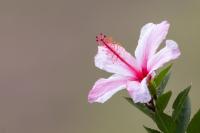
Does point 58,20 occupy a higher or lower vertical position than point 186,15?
higher

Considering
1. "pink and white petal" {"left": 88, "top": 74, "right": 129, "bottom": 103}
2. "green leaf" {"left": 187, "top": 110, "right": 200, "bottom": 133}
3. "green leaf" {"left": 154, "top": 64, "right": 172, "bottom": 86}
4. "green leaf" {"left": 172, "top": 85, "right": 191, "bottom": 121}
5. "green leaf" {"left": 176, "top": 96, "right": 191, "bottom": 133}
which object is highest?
"pink and white petal" {"left": 88, "top": 74, "right": 129, "bottom": 103}

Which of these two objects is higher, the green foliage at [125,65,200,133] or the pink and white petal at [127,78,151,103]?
the pink and white petal at [127,78,151,103]

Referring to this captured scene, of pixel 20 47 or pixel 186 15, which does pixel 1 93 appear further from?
pixel 186 15

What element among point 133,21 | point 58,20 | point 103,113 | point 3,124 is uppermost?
point 58,20

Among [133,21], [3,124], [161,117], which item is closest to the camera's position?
[161,117]

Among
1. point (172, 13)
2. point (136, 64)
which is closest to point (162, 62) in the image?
point (136, 64)

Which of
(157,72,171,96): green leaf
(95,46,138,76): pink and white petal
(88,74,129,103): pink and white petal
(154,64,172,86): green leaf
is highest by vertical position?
(95,46,138,76): pink and white petal
